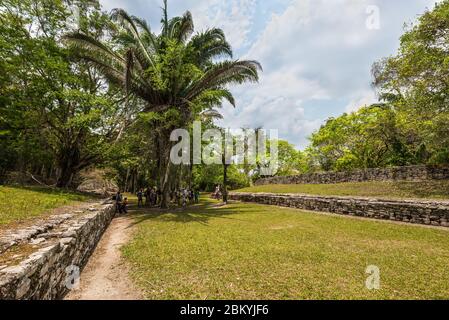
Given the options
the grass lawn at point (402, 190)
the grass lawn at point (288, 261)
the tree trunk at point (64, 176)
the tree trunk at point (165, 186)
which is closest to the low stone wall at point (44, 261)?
the grass lawn at point (288, 261)

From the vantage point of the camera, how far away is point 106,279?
199 inches

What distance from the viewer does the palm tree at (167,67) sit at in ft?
43.4

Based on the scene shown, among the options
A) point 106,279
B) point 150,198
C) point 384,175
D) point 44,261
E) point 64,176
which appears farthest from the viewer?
point 384,175

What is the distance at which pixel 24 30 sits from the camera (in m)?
14.8

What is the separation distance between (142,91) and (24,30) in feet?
27.1

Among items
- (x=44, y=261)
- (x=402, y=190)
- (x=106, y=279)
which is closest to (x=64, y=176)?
(x=106, y=279)

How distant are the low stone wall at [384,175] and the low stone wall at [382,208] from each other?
7.44m

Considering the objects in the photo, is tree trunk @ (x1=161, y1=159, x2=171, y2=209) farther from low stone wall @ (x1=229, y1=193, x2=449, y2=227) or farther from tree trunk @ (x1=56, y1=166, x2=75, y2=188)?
low stone wall @ (x1=229, y1=193, x2=449, y2=227)

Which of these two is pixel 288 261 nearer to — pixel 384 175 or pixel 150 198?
pixel 150 198

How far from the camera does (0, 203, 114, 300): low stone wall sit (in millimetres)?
2954

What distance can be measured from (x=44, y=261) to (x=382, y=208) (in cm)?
1308
